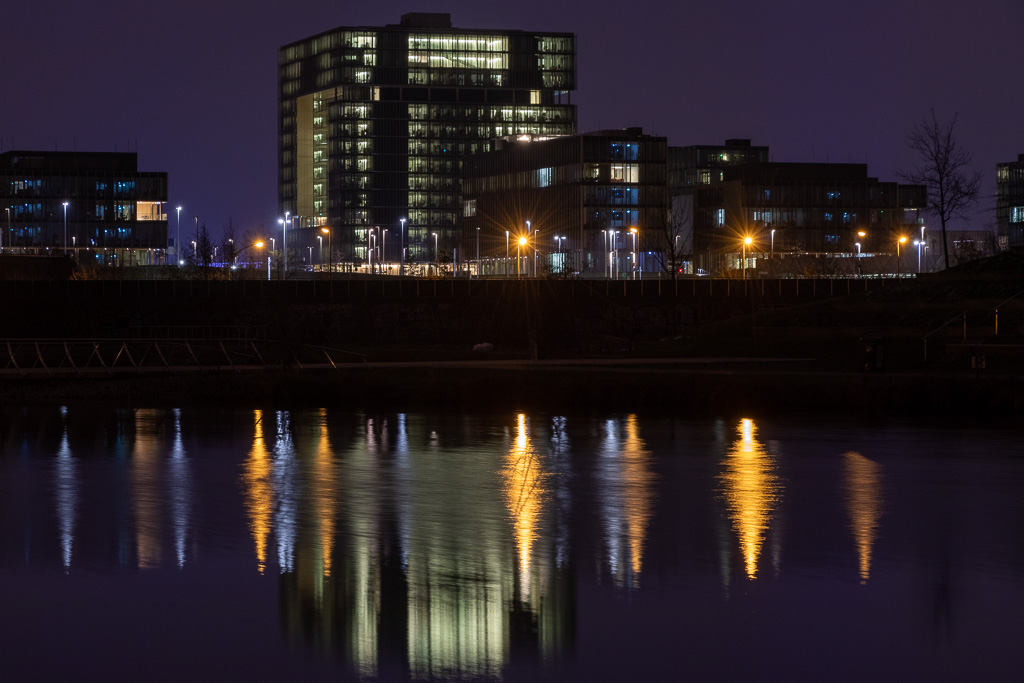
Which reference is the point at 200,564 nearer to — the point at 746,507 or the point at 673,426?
the point at 746,507

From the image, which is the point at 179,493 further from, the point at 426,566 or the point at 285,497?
the point at 426,566

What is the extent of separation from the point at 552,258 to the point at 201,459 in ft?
480

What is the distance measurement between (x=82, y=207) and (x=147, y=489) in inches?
6784

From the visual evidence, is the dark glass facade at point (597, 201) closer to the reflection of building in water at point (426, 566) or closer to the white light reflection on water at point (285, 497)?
the white light reflection on water at point (285, 497)

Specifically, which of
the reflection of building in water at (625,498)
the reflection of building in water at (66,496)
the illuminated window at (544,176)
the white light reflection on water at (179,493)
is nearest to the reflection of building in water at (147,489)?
the white light reflection on water at (179,493)

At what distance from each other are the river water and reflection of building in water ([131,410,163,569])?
0.32ft

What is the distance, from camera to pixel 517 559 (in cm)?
2183

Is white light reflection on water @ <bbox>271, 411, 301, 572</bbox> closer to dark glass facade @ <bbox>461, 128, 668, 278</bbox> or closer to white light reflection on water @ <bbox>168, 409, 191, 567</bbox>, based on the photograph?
white light reflection on water @ <bbox>168, 409, 191, 567</bbox>

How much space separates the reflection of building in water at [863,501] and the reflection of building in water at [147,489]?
37.6 feet

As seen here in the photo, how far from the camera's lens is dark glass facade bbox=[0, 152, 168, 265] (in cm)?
18875

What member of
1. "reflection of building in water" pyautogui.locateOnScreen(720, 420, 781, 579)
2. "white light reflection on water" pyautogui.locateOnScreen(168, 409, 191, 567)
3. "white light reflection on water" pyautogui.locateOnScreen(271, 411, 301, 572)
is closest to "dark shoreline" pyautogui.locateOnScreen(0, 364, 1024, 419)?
"reflection of building in water" pyautogui.locateOnScreen(720, 420, 781, 579)

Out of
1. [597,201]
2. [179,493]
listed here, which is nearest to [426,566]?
[179,493]

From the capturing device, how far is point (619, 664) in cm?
1648

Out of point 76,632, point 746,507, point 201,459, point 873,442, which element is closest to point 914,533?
point 746,507
